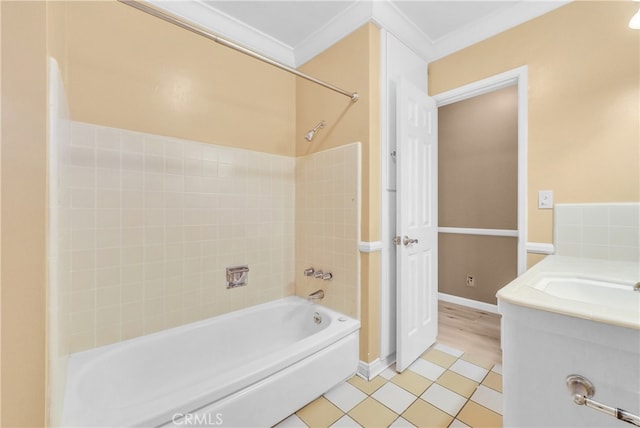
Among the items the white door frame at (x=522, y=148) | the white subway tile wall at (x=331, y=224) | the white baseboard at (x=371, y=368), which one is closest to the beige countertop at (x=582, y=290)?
the white door frame at (x=522, y=148)

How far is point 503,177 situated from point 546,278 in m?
1.92

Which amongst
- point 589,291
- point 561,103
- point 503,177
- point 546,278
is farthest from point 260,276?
point 503,177

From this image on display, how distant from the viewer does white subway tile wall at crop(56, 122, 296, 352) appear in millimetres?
1328

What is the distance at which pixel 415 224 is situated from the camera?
1.86m

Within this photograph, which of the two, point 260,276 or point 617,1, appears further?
point 260,276

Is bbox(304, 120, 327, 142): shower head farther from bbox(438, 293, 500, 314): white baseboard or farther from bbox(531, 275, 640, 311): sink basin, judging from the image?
bbox(438, 293, 500, 314): white baseboard

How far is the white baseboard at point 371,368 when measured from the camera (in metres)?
1.67

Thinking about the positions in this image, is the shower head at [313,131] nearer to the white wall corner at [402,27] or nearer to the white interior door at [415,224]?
the white interior door at [415,224]

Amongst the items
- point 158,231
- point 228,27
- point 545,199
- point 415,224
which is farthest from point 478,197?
point 158,231

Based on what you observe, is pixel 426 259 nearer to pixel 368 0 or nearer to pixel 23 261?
pixel 368 0

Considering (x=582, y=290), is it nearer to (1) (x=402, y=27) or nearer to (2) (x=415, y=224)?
(2) (x=415, y=224)

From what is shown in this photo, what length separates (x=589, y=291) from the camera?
1065 mm

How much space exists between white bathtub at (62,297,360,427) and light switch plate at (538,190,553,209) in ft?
4.56

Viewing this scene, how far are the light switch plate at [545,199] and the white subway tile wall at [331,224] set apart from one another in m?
1.12
